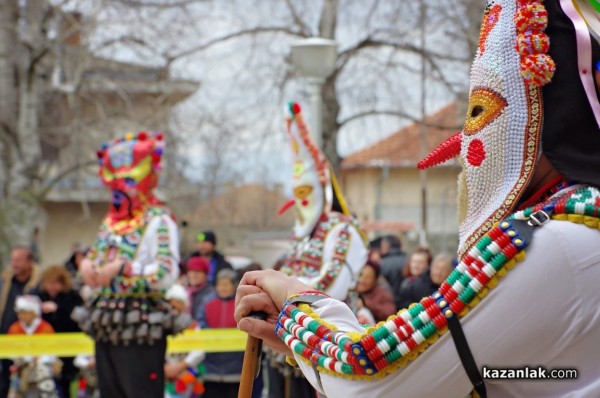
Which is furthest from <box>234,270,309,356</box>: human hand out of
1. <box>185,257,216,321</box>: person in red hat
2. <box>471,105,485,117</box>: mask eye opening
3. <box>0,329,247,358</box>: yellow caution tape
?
<box>185,257,216,321</box>: person in red hat

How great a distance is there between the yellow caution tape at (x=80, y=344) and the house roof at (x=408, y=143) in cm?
393

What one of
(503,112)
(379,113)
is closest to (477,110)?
(503,112)

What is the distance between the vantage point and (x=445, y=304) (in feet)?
7.41

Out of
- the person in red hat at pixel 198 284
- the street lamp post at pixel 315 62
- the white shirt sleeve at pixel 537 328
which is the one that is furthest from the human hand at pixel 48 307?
the white shirt sleeve at pixel 537 328

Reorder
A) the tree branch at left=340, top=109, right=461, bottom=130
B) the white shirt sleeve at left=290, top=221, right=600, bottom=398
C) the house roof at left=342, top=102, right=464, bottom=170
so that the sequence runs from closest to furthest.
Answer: the white shirt sleeve at left=290, top=221, right=600, bottom=398
the tree branch at left=340, top=109, right=461, bottom=130
the house roof at left=342, top=102, right=464, bottom=170

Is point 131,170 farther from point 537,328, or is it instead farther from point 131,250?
point 537,328

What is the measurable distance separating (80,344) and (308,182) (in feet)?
9.69

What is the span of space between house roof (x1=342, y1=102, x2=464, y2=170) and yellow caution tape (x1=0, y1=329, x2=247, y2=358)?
12.9ft

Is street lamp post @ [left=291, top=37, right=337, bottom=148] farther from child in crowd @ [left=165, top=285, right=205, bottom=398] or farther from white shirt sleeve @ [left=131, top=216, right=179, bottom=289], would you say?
white shirt sleeve @ [left=131, top=216, right=179, bottom=289]

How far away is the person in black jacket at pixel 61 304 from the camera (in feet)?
31.2

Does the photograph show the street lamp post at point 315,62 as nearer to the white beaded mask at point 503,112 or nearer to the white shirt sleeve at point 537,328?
the white beaded mask at point 503,112

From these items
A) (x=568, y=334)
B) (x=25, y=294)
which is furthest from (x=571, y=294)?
(x=25, y=294)

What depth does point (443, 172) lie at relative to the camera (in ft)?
90.0

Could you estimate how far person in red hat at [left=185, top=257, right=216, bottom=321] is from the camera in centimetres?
970
